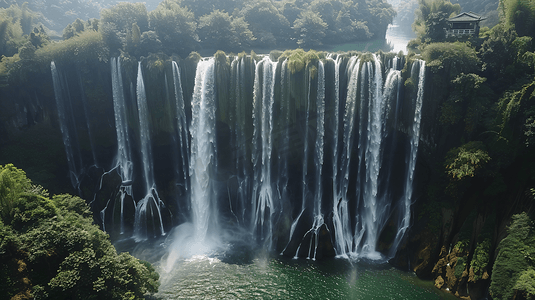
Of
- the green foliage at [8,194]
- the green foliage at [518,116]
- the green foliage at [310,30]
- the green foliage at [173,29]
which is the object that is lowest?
the green foliage at [8,194]

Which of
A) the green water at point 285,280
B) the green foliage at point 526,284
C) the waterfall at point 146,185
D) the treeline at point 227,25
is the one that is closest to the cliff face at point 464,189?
the green water at point 285,280

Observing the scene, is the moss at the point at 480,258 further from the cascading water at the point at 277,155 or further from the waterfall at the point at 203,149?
the waterfall at the point at 203,149

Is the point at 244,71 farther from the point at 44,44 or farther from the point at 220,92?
the point at 44,44

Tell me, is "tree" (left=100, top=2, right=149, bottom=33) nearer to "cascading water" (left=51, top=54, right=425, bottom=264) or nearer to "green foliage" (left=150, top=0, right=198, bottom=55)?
"green foliage" (left=150, top=0, right=198, bottom=55)

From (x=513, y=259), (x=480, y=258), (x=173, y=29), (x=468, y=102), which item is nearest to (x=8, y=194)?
(x=173, y=29)

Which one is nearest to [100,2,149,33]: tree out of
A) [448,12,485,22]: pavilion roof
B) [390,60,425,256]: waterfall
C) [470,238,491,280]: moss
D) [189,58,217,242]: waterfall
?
[189,58,217,242]: waterfall

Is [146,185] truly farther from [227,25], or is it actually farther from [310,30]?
[310,30]
